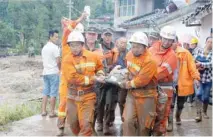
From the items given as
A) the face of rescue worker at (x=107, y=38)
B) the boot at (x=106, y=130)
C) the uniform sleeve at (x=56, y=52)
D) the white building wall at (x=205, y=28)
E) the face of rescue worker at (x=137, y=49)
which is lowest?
the boot at (x=106, y=130)

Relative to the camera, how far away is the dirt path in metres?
17.5

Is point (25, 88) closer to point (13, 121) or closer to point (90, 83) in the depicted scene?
point (13, 121)

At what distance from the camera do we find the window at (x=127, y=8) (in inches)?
1167

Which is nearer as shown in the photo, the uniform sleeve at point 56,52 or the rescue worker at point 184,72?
the rescue worker at point 184,72

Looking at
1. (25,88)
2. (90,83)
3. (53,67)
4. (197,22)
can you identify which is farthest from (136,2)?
(90,83)

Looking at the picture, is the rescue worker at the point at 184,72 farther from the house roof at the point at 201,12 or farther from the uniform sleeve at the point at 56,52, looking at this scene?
the house roof at the point at 201,12

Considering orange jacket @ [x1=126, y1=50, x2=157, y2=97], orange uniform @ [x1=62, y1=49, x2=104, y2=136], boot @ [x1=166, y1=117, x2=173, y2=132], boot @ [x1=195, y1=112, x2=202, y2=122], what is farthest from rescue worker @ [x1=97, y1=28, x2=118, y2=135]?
boot @ [x1=195, y1=112, x2=202, y2=122]

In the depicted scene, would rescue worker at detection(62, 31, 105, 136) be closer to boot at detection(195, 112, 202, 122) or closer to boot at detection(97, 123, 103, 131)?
boot at detection(97, 123, 103, 131)

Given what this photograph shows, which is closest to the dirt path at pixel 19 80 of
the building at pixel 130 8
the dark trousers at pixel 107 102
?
the building at pixel 130 8

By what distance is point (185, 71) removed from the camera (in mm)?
7176

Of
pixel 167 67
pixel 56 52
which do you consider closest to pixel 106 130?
pixel 167 67

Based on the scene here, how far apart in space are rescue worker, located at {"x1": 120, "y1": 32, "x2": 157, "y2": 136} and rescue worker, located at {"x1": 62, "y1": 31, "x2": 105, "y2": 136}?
0.52 m

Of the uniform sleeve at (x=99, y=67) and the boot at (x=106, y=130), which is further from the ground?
the uniform sleeve at (x=99, y=67)

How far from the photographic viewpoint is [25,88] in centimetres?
2031
